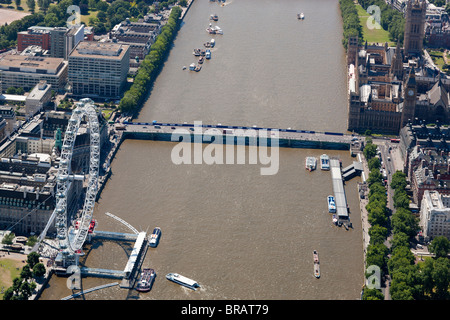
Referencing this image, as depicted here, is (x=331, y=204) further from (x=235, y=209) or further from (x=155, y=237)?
(x=155, y=237)

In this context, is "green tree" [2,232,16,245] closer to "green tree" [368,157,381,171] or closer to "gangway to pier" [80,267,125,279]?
"gangway to pier" [80,267,125,279]

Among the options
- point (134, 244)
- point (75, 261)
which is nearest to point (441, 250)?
point (134, 244)

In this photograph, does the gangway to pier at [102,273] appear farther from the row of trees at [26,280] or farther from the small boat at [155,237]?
the small boat at [155,237]

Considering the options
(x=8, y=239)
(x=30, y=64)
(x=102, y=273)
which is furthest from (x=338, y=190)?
(x=30, y=64)

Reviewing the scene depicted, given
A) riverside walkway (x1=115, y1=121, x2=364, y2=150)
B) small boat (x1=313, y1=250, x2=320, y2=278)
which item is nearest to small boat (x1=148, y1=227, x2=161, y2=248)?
small boat (x1=313, y1=250, x2=320, y2=278)

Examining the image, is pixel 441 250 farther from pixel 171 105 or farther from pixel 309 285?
pixel 171 105

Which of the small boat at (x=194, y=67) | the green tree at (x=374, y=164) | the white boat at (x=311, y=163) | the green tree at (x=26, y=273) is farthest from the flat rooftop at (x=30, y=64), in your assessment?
the green tree at (x=26, y=273)
